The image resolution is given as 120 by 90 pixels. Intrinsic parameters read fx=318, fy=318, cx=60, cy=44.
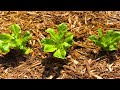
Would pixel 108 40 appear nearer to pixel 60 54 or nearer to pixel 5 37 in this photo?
pixel 60 54

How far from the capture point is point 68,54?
94.7 inches

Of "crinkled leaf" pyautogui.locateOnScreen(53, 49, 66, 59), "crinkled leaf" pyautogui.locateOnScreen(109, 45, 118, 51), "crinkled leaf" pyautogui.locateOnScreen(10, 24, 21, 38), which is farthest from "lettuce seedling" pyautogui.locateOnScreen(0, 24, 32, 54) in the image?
"crinkled leaf" pyautogui.locateOnScreen(109, 45, 118, 51)

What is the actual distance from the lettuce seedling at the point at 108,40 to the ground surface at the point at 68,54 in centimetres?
6

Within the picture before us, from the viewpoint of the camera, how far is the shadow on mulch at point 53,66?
7.49 ft

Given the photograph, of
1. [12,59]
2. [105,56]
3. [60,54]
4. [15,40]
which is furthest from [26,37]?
[105,56]

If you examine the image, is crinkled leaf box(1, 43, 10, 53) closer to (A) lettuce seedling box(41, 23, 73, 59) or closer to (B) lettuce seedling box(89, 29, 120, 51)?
(A) lettuce seedling box(41, 23, 73, 59)

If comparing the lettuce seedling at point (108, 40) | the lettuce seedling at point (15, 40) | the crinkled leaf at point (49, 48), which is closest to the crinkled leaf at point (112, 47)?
the lettuce seedling at point (108, 40)

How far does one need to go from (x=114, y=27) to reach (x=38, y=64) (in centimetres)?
70

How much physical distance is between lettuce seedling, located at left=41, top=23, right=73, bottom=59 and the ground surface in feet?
0.25

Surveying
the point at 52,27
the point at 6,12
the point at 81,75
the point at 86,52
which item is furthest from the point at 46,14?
the point at 81,75

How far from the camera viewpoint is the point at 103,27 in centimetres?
259

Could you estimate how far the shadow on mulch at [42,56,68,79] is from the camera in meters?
2.28

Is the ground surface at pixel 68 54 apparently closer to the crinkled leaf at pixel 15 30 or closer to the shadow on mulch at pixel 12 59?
the shadow on mulch at pixel 12 59

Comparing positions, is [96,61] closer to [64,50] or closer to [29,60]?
[64,50]
